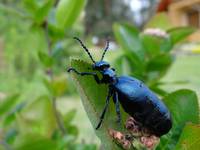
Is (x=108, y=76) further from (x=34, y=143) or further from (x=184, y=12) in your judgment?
(x=184, y=12)

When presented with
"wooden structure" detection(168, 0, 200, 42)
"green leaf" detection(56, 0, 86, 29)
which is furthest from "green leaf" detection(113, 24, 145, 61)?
"wooden structure" detection(168, 0, 200, 42)

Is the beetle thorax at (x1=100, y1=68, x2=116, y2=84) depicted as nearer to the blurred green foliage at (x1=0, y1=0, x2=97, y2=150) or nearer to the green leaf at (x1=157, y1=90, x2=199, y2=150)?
the green leaf at (x1=157, y1=90, x2=199, y2=150)

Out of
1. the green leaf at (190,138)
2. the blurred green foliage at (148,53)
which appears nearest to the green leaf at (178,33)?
the blurred green foliage at (148,53)

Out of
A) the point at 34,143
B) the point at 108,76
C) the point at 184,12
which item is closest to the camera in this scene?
the point at 108,76

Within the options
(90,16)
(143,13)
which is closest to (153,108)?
(90,16)

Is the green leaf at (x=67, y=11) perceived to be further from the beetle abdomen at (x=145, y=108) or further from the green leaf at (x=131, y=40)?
the beetle abdomen at (x=145, y=108)

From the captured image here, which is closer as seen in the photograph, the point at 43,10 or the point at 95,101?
the point at 95,101

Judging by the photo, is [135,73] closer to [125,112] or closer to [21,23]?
[125,112]

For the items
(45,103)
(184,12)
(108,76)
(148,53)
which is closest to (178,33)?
(148,53)
